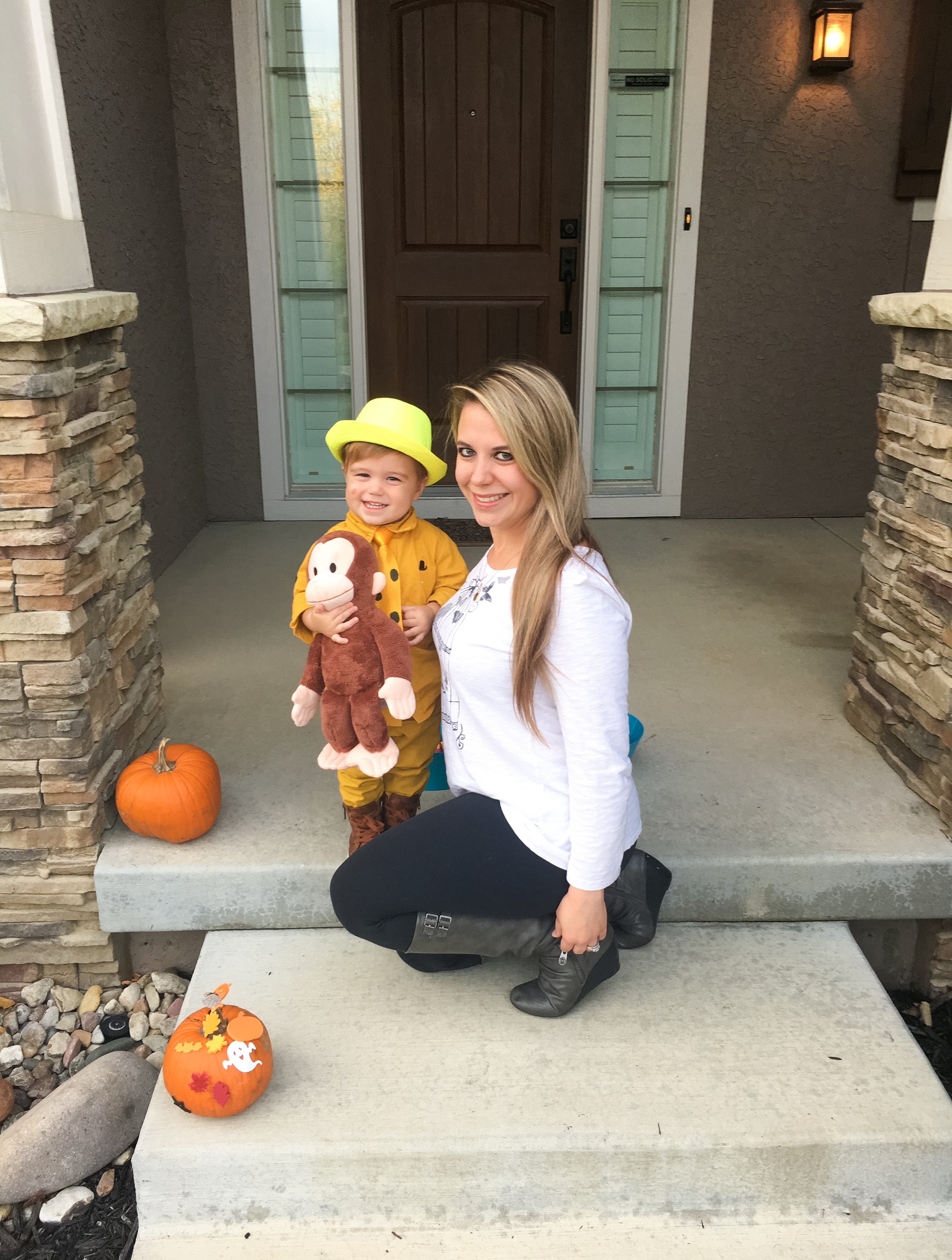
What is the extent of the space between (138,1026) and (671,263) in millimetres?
3950

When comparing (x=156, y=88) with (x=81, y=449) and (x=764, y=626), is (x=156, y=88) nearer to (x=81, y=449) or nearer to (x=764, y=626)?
(x=81, y=449)

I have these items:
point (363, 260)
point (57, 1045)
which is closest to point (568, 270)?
point (363, 260)

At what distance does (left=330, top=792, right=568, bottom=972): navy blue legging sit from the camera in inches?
72.2

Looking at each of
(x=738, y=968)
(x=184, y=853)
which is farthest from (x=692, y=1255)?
(x=184, y=853)

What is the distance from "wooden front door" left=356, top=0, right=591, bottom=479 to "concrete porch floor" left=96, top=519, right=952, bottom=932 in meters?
1.38

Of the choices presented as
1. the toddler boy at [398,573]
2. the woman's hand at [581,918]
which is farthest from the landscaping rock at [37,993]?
the woman's hand at [581,918]

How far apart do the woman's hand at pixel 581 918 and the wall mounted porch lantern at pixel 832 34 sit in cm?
410

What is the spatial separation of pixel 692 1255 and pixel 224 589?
3049mm

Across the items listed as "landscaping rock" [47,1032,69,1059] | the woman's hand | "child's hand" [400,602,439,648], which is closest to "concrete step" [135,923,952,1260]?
the woman's hand

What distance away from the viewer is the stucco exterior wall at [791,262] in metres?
4.44

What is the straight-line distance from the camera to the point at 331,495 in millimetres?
5062

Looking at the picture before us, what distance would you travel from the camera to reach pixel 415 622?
198 cm

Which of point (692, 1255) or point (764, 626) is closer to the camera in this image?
point (692, 1255)

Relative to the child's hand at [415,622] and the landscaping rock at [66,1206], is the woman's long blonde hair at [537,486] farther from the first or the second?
the landscaping rock at [66,1206]
